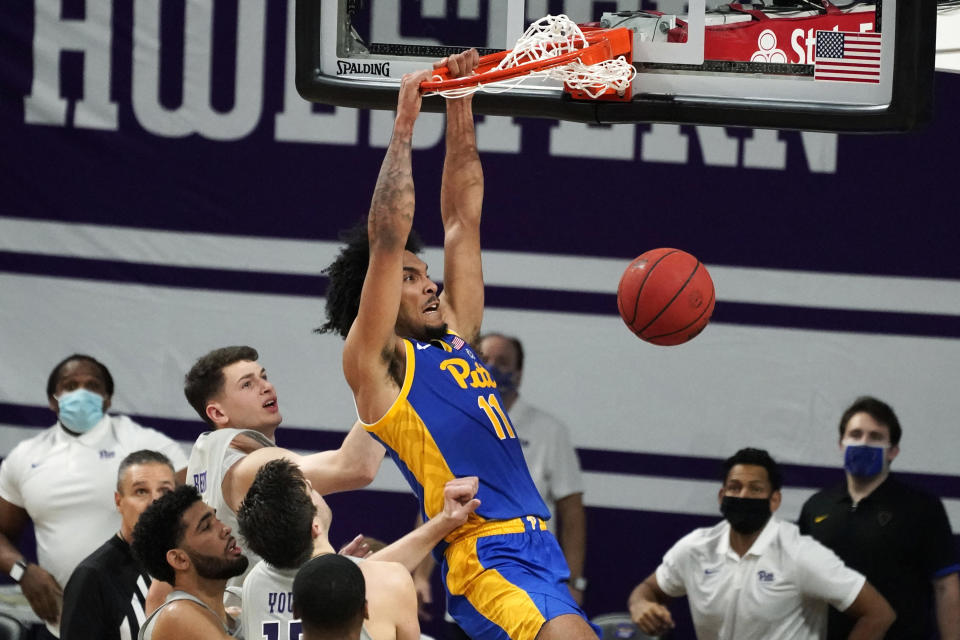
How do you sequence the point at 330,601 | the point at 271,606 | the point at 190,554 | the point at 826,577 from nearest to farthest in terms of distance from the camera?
the point at 330,601
the point at 271,606
the point at 190,554
the point at 826,577

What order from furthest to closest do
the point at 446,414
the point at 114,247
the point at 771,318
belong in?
1. the point at 114,247
2. the point at 771,318
3. the point at 446,414

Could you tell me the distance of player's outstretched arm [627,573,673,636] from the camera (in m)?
6.34

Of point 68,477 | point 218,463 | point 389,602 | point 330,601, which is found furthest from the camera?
point 68,477

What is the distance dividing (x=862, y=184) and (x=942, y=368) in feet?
3.32

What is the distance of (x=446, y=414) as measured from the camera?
4.36 m

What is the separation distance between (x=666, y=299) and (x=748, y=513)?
1.81m

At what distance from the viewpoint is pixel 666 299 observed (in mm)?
4770

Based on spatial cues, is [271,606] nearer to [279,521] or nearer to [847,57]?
[279,521]

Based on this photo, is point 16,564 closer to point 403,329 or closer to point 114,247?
point 114,247

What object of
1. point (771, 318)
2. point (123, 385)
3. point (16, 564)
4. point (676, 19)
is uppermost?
point (676, 19)

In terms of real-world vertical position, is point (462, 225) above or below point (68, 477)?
A: above

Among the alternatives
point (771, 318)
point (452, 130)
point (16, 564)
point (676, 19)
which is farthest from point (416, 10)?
point (16, 564)

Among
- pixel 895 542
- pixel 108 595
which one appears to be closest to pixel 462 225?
pixel 108 595

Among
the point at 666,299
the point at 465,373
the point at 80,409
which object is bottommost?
the point at 80,409
